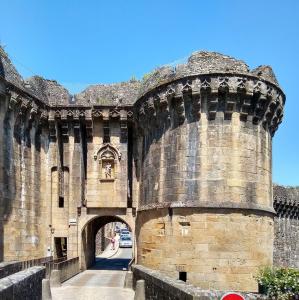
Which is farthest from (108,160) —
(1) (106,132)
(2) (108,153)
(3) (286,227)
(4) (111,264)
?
(3) (286,227)

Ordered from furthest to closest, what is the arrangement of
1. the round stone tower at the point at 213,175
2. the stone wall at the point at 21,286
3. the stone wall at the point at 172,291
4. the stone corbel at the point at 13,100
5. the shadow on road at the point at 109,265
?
the shadow on road at the point at 109,265 < the stone corbel at the point at 13,100 < the round stone tower at the point at 213,175 < the stone wall at the point at 21,286 < the stone wall at the point at 172,291

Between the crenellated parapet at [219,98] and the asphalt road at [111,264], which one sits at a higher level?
the crenellated parapet at [219,98]

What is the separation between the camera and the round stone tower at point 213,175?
48.2 ft

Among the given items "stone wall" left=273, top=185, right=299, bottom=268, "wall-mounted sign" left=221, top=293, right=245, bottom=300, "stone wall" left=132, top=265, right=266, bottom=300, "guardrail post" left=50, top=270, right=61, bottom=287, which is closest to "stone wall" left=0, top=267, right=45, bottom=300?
"stone wall" left=132, top=265, right=266, bottom=300

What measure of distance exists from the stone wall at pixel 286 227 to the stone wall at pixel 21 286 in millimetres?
18296

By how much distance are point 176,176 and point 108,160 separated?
6600 millimetres

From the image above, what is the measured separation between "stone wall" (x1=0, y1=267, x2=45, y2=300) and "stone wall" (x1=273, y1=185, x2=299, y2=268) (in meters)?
18.3

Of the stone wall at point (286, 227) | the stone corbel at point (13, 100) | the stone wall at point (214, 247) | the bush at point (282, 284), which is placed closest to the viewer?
the bush at point (282, 284)

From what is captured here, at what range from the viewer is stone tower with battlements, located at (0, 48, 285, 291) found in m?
14.8

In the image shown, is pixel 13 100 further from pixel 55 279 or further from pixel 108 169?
pixel 55 279

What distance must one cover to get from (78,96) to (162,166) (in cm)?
771

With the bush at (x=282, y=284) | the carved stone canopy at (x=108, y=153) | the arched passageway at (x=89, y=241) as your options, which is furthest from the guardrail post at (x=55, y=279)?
the bush at (x=282, y=284)

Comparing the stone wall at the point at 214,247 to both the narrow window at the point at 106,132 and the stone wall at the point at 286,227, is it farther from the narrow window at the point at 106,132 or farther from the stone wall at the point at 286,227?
the stone wall at the point at 286,227

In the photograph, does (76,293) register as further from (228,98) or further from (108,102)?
(108,102)
